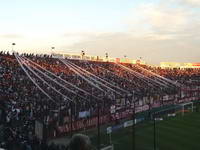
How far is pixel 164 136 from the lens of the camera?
92.8 feet

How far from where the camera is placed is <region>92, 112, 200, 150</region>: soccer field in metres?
24.8

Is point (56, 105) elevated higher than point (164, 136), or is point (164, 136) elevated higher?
point (56, 105)

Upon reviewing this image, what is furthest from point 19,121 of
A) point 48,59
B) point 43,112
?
point 48,59

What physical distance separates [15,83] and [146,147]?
13.7m

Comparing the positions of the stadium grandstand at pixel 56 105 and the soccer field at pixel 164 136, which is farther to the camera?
A: the soccer field at pixel 164 136

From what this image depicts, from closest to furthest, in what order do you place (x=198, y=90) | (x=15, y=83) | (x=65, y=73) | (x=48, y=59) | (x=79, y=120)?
(x=79, y=120), (x=15, y=83), (x=65, y=73), (x=198, y=90), (x=48, y=59)

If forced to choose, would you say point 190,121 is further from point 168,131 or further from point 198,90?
point 198,90

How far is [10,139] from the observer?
58.9ft

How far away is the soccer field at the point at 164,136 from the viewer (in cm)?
2484

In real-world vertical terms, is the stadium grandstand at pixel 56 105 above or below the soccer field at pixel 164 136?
above

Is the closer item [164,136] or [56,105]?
[56,105]

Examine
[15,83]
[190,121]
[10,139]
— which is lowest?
[190,121]

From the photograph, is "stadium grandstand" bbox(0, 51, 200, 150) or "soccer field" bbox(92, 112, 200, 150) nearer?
"stadium grandstand" bbox(0, 51, 200, 150)

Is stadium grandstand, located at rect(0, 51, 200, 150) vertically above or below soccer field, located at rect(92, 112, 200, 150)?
above
